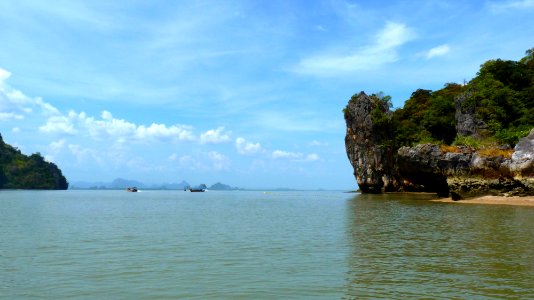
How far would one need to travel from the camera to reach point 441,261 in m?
16.8

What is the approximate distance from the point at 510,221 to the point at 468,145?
3057 centimetres

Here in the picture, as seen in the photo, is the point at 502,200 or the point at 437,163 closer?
the point at 502,200

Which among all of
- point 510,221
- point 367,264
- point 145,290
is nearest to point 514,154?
point 510,221

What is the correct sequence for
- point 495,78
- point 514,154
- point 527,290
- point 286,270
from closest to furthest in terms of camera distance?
point 527,290, point 286,270, point 514,154, point 495,78

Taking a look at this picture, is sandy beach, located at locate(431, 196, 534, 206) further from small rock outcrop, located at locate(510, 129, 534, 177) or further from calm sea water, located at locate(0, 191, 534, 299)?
calm sea water, located at locate(0, 191, 534, 299)

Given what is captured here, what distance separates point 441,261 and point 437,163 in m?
45.4

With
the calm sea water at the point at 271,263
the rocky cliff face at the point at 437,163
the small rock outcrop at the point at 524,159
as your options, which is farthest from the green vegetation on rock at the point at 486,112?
the calm sea water at the point at 271,263

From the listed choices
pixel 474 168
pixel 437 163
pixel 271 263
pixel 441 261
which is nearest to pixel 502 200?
pixel 474 168

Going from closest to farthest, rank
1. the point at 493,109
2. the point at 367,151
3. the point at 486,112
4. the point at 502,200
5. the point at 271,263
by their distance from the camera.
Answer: the point at 271,263
the point at 502,200
the point at 493,109
the point at 486,112
the point at 367,151

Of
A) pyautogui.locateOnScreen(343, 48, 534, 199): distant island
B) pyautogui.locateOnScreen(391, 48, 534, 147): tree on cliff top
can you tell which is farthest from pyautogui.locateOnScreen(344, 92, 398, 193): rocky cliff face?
pyautogui.locateOnScreen(391, 48, 534, 147): tree on cliff top

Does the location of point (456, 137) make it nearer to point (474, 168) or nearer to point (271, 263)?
point (474, 168)

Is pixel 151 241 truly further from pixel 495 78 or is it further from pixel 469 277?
pixel 495 78

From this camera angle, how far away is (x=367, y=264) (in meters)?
16.5

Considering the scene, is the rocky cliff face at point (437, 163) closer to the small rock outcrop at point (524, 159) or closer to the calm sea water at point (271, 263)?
the small rock outcrop at point (524, 159)
